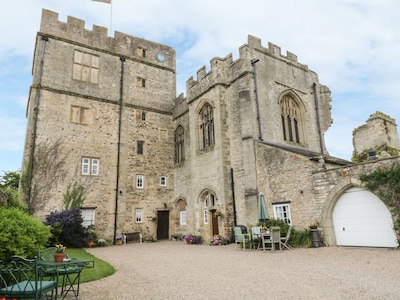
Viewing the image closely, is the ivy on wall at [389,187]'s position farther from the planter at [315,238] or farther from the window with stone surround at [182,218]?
the window with stone surround at [182,218]

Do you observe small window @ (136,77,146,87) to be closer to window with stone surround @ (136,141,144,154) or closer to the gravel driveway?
window with stone surround @ (136,141,144,154)

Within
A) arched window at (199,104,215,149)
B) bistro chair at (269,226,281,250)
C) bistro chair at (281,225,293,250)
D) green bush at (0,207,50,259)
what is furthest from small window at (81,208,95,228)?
green bush at (0,207,50,259)

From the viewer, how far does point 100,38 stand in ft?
65.4

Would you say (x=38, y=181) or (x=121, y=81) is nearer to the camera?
(x=38, y=181)

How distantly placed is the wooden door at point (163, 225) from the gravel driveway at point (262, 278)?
1073cm

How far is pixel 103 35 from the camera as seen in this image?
20078 mm

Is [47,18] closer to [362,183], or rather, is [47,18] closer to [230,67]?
[230,67]

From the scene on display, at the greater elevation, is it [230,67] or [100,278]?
[230,67]

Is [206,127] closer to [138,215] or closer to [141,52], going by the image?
[138,215]

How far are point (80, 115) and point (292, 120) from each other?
13.4 m

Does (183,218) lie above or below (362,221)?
above

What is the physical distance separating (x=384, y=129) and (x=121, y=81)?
58.6 ft

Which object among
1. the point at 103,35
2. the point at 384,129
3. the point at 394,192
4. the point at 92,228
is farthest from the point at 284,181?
the point at 103,35

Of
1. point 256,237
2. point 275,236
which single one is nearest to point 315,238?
point 275,236
